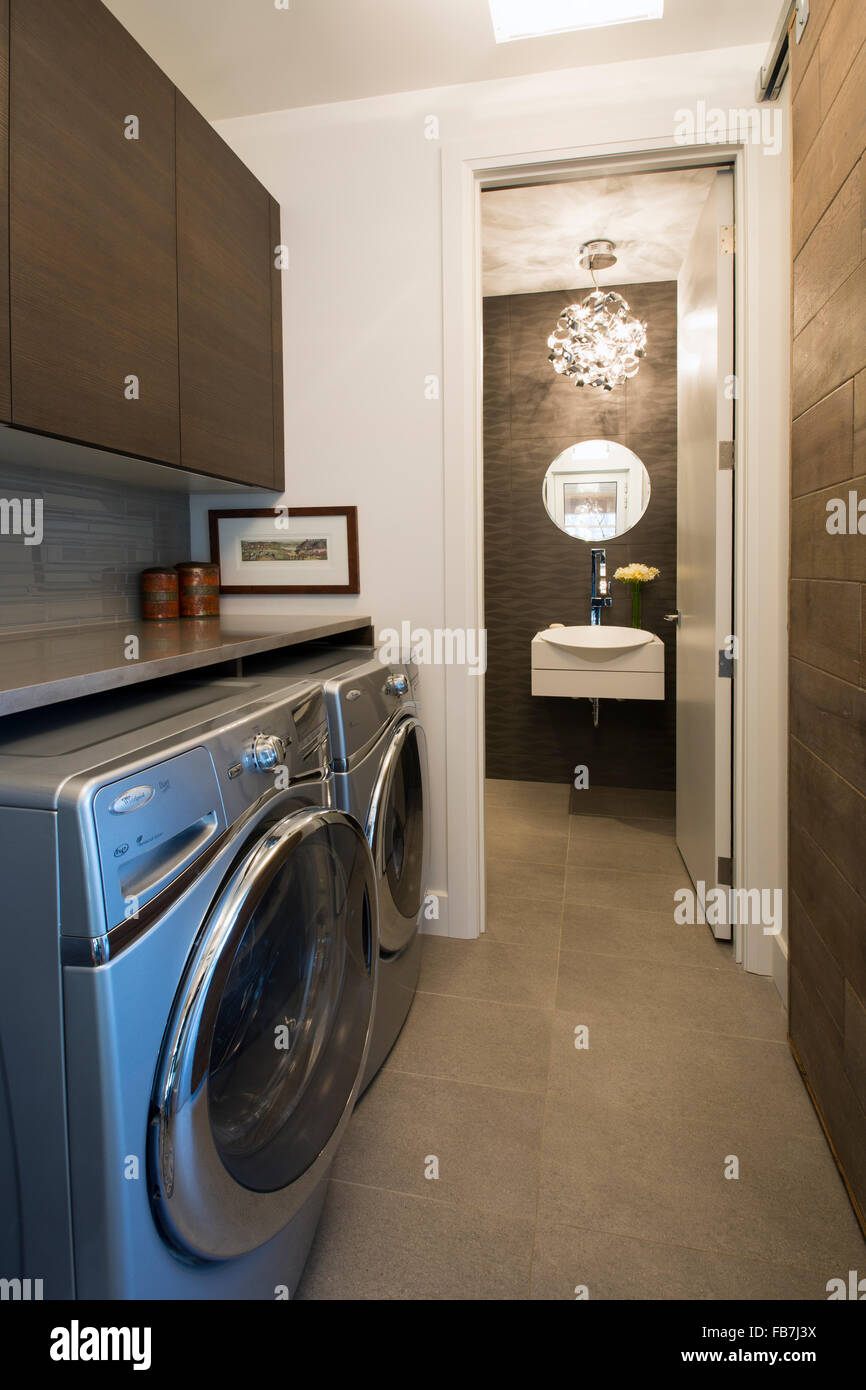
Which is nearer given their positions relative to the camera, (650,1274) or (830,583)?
A: (650,1274)

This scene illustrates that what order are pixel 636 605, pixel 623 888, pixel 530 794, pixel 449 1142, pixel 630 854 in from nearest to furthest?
pixel 449 1142 < pixel 623 888 < pixel 630 854 < pixel 636 605 < pixel 530 794

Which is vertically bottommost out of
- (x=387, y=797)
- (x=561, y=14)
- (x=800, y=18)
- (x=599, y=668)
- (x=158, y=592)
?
(x=387, y=797)

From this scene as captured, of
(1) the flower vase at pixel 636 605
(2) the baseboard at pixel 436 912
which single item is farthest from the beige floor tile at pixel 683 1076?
(1) the flower vase at pixel 636 605

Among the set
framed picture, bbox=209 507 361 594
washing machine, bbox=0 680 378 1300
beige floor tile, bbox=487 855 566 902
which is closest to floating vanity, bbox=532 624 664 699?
beige floor tile, bbox=487 855 566 902

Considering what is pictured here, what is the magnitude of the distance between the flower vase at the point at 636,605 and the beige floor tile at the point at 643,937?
168 centimetres

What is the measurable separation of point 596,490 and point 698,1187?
123 inches

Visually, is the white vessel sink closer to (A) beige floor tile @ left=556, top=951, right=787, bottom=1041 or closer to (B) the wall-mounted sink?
(B) the wall-mounted sink

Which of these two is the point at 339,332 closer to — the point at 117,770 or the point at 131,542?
the point at 131,542

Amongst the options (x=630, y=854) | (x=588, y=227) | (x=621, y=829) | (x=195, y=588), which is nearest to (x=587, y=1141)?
(x=630, y=854)

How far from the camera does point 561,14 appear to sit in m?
1.90

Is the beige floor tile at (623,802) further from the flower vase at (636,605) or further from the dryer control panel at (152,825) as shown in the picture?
the dryer control panel at (152,825)

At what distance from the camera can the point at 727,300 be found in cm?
219

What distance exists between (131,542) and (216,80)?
4.27 feet
